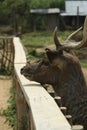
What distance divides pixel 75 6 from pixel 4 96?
102 feet

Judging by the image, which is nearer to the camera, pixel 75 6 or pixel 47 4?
pixel 75 6

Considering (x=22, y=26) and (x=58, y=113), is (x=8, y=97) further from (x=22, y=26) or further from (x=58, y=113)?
(x=22, y=26)

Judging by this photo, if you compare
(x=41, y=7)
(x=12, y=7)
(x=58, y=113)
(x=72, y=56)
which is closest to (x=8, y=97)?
(x=72, y=56)

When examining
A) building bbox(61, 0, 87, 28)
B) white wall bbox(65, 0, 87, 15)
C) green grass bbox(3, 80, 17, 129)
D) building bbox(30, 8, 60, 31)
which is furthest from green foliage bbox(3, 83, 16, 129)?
white wall bbox(65, 0, 87, 15)

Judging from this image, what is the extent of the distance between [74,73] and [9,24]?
41.4 metres

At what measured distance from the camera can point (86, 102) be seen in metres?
5.41

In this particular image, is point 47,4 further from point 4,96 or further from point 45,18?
point 4,96

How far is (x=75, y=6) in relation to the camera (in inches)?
1688

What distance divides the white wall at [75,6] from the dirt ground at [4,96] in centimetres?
2728

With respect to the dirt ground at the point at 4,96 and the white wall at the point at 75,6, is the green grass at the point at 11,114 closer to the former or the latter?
the dirt ground at the point at 4,96

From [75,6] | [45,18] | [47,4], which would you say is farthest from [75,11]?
[47,4]

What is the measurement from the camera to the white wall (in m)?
42.2

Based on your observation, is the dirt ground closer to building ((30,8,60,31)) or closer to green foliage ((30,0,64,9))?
building ((30,8,60,31))

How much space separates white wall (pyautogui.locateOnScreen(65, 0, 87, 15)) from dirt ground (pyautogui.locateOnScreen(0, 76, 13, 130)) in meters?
27.3
